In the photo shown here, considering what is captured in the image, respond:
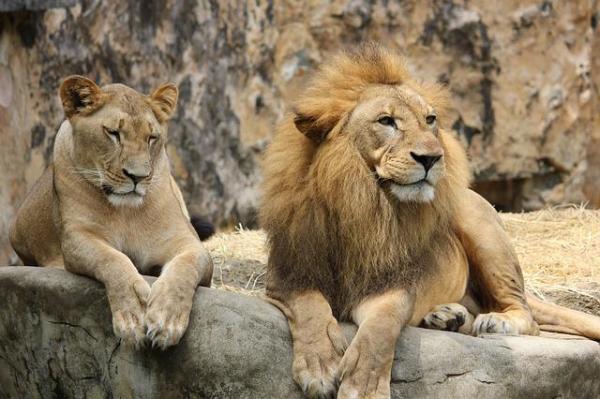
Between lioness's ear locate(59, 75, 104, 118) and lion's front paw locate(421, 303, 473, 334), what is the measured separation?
1.56 m

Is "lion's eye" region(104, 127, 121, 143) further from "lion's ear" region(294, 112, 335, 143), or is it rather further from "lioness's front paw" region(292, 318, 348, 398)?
"lioness's front paw" region(292, 318, 348, 398)

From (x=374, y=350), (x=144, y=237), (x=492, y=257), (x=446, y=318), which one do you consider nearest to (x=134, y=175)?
(x=144, y=237)

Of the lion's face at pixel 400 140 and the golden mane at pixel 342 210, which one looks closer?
the lion's face at pixel 400 140

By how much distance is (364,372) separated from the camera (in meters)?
4.39

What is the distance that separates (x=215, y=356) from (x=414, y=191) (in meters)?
0.95

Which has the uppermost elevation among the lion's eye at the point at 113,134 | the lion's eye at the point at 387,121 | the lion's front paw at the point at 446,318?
the lion's eye at the point at 387,121

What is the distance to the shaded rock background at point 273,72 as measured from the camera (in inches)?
284

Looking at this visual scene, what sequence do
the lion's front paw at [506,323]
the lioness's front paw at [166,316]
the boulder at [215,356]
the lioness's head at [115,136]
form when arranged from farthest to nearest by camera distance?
the lion's front paw at [506,323], the lioness's head at [115,136], the boulder at [215,356], the lioness's front paw at [166,316]

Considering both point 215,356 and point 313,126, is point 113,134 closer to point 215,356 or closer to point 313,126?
point 313,126

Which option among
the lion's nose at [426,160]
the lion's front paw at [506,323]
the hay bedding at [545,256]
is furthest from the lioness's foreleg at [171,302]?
the hay bedding at [545,256]

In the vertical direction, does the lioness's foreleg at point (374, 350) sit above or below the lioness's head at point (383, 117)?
below

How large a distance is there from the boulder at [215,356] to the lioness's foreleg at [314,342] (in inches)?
2.0

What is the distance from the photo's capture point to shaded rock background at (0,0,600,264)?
7.20m

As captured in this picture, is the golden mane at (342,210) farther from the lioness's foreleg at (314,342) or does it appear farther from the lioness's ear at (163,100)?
the lioness's ear at (163,100)
